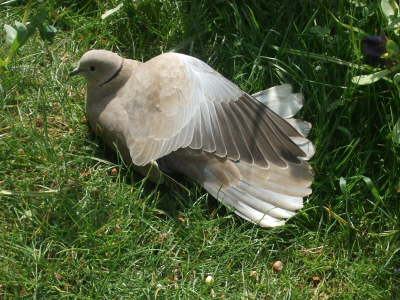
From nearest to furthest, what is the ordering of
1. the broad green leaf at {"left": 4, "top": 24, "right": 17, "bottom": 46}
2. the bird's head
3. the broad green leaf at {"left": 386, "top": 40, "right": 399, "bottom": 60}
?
the broad green leaf at {"left": 4, "top": 24, "right": 17, "bottom": 46} < the broad green leaf at {"left": 386, "top": 40, "right": 399, "bottom": 60} < the bird's head

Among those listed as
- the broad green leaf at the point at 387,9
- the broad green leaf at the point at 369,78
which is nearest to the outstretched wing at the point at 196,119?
the broad green leaf at the point at 369,78

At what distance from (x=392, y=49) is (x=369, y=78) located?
0.24 meters

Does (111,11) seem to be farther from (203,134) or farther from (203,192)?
(203,192)

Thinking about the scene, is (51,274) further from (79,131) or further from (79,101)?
(79,101)

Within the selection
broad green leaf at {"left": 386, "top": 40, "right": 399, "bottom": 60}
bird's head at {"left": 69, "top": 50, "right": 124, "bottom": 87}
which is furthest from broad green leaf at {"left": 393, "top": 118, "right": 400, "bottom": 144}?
bird's head at {"left": 69, "top": 50, "right": 124, "bottom": 87}

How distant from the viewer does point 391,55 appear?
9.15 feet

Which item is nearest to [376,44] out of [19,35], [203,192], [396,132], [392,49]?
[392,49]

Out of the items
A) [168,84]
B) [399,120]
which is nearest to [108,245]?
[168,84]

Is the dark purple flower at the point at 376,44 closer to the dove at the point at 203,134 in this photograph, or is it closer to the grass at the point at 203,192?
the grass at the point at 203,192

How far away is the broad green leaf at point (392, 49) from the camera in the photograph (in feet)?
8.99

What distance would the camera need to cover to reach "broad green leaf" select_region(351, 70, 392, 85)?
2.89m

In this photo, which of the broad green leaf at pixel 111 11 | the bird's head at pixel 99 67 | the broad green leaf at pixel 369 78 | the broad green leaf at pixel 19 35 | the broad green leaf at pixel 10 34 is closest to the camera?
the broad green leaf at pixel 19 35

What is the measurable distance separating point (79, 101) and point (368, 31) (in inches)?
73.2

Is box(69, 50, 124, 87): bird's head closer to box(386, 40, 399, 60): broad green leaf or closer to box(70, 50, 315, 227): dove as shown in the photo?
box(70, 50, 315, 227): dove
